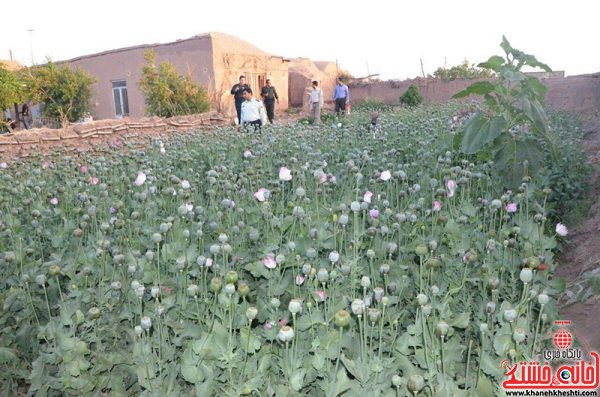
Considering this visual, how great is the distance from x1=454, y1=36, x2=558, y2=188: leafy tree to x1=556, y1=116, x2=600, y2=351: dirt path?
63cm

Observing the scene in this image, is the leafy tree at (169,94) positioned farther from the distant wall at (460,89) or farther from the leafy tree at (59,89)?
the distant wall at (460,89)

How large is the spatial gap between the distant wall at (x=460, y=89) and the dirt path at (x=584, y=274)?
15.5m

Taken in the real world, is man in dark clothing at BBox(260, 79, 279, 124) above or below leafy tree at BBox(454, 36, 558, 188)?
above

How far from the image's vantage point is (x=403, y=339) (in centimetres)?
192

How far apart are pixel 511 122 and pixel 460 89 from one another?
2280 cm

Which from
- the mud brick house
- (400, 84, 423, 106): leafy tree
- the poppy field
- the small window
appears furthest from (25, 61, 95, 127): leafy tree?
the poppy field

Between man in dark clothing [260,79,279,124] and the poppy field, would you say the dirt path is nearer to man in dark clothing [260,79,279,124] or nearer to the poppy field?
the poppy field

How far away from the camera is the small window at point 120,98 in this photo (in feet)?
72.3

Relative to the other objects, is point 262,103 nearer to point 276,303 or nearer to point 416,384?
point 276,303

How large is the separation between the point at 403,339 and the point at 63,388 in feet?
4.45

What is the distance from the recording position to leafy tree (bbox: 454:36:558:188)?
338 centimetres

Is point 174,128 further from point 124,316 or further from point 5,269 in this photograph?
point 124,316

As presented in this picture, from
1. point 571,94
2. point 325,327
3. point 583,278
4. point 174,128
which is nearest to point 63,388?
point 325,327

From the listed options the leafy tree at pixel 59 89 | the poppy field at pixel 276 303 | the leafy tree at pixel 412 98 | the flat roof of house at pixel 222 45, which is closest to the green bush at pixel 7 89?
the leafy tree at pixel 59 89
